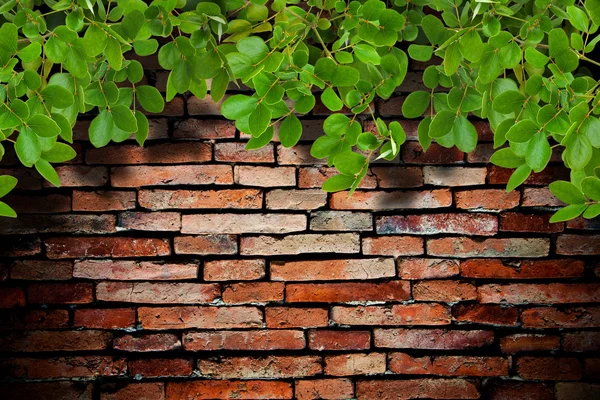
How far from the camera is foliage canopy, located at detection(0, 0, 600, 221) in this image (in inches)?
41.3

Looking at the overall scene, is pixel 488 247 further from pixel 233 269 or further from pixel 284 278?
pixel 233 269

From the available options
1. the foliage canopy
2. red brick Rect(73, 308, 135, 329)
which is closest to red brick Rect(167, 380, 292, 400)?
red brick Rect(73, 308, 135, 329)

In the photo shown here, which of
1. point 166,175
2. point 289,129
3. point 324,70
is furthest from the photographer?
point 166,175

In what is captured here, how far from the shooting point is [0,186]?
3.79ft

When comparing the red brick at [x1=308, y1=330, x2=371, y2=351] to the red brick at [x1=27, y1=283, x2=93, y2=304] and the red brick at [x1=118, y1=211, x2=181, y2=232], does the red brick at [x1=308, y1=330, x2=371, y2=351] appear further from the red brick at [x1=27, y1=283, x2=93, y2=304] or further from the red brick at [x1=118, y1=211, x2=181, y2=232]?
the red brick at [x1=27, y1=283, x2=93, y2=304]

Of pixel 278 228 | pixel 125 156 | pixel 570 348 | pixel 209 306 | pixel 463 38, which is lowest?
pixel 570 348

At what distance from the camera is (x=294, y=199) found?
153cm

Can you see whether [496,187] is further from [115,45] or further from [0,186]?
[0,186]

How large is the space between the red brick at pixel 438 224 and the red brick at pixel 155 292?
1.79 ft

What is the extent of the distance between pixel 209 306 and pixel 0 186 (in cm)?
64

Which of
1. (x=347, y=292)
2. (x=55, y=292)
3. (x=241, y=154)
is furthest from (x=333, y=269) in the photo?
(x=55, y=292)

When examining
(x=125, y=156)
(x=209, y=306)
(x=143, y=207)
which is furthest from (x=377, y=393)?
(x=125, y=156)

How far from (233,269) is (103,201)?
41 cm

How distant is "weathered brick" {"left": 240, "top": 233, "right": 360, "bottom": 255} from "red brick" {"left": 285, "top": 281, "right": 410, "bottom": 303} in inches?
4.0
